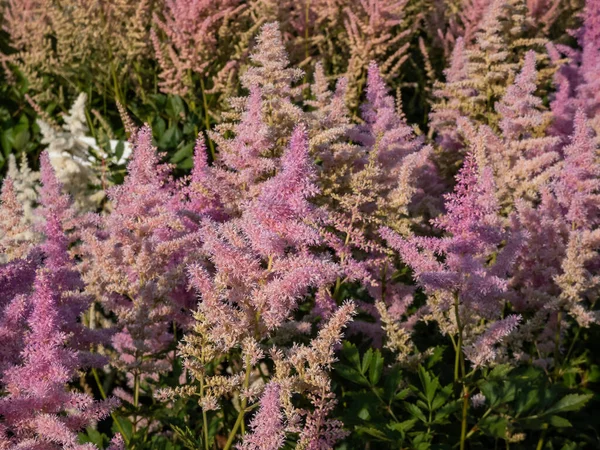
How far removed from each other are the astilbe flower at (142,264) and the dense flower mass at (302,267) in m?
0.01

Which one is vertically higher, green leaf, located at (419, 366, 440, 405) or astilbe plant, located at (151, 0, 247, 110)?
astilbe plant, located at (151, 0, 247, 110)

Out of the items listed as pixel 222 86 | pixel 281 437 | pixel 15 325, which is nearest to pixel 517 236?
pixel 281 437

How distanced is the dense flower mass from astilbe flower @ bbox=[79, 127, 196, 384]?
0.03 feet

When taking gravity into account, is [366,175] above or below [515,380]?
above

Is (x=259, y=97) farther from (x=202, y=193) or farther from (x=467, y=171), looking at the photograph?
(x=467, y=171)

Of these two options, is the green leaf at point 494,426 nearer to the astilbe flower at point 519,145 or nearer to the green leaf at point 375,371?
the green leaf at point 375,371

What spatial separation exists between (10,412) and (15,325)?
0.93ft

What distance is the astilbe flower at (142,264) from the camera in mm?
2816

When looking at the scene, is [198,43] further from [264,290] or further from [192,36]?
[264,290]

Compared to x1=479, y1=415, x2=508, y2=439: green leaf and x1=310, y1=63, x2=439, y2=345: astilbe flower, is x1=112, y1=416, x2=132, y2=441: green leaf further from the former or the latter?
x1=479, y1=415, x2=508, y2=439: green leaf

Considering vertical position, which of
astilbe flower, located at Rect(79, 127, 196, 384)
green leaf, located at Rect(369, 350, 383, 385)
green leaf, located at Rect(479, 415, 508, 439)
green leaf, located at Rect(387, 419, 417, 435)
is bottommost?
green leaf, located at Rect(479, 415, 508, 439)

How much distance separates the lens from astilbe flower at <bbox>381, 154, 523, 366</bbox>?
2504mm

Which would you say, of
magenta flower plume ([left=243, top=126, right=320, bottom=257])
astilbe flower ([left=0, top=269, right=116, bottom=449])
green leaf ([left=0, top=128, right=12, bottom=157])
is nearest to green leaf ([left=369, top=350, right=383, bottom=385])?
magenta flower plume ([left=243, top=126, right=320, bottom=257])

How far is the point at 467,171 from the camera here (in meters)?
2.43
